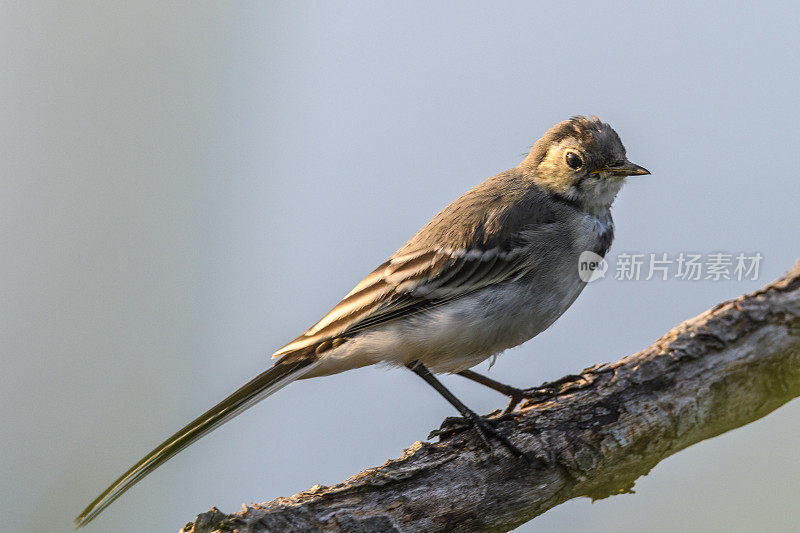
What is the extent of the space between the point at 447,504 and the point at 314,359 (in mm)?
1753

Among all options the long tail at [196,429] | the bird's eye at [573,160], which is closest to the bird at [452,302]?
the long tail at [196,429]

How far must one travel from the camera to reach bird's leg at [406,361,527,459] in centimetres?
485

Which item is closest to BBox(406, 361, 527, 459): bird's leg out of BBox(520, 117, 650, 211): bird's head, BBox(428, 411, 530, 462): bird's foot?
BBox(428, 411, 530, 462): bird's foot

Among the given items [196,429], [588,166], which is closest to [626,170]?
[588,166]

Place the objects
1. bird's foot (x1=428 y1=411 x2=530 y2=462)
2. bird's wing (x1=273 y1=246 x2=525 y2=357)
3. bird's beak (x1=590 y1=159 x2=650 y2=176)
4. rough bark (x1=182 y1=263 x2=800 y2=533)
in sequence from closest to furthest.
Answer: rough bark (x1=182 y1=263 x2=800 y2=533) < bird's foot (x1=428 y1=411 x2=530 y2=462) < bird's wing (x1=273 y1=246 x2=525 y2=357) < bird's beak (x1=590 y1=159 x2=650 y2=176)

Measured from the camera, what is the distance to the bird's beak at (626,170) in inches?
247

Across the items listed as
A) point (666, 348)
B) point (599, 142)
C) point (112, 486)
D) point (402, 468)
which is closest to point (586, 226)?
point (599, 142)

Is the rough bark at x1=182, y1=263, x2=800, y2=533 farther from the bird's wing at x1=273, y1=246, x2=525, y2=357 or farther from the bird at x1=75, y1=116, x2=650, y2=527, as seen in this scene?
the bird's wing at x1=273, y1=246, x2=525, y2=357

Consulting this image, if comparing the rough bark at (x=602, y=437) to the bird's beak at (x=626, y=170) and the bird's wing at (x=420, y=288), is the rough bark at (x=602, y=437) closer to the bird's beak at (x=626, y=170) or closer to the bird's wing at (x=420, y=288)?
the bird's wing at (x=420, y=288)

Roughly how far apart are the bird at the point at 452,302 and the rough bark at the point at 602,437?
0.66m

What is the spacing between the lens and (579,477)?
15.5 feet

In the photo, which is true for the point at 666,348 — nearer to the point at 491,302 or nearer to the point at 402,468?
the point at 491,302

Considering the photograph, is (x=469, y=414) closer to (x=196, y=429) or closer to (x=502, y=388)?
(x=502, y=388)

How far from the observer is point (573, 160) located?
6.59 metres
